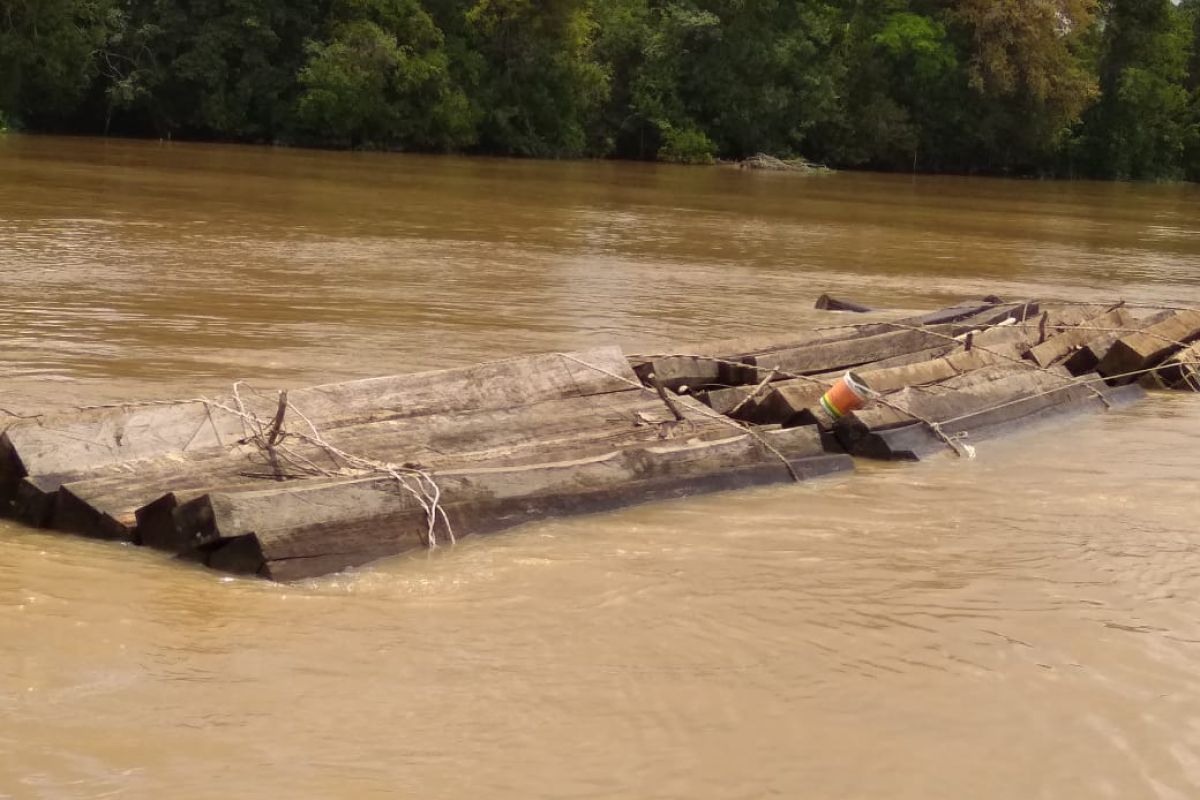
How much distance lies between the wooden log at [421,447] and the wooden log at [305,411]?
0.07m

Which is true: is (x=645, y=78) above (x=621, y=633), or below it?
above

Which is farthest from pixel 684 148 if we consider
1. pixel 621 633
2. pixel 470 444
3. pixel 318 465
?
pixel 621 633

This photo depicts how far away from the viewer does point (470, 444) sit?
21.8 ft

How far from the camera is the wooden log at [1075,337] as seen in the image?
10.4 m

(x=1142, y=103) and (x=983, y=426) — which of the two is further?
(x=1142, y=103)

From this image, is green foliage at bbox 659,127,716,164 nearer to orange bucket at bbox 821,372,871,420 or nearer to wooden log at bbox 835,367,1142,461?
wooden log at bbox 835,367,1142,461

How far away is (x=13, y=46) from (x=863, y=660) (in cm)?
3863

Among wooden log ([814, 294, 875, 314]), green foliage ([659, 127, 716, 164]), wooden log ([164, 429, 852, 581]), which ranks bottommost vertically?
wooden log ([164, 429, 852, 581])

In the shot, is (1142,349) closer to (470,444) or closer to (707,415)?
(707,415)

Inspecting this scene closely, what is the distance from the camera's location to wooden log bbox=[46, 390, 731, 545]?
5742 millimetres

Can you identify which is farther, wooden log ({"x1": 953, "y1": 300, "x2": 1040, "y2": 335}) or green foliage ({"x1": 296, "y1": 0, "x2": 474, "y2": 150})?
green foliage ({"x1": 296, "y1": 0, "x2": 474, "y2": 150})

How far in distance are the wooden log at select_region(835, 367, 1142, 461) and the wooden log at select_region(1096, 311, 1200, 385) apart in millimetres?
250

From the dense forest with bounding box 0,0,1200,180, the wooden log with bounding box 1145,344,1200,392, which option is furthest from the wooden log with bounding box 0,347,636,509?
the dense forest with bounding box 0,0,1200,180

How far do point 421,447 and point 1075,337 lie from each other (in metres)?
6.21
